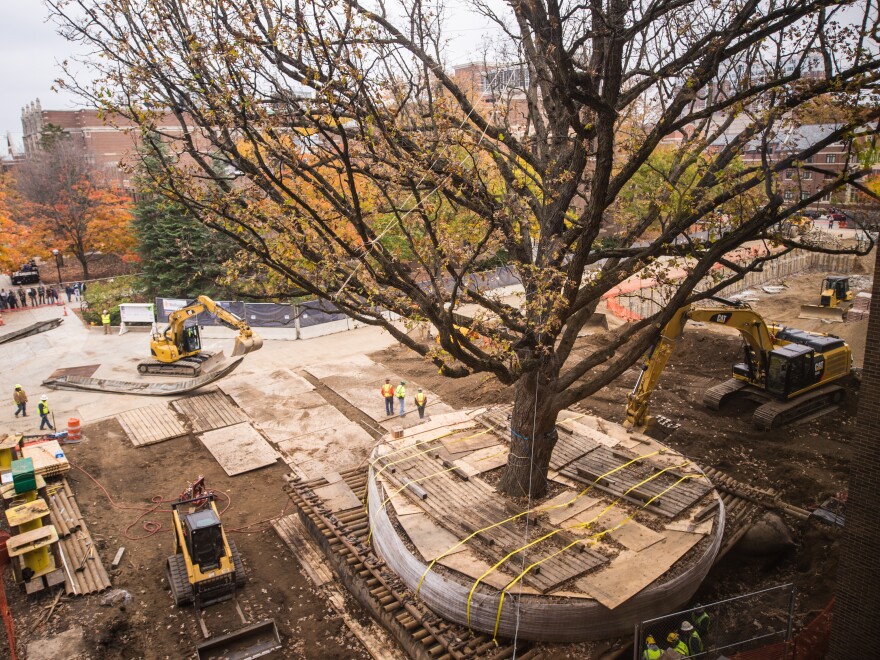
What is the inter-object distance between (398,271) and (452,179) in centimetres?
177

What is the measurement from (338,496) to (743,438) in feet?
36.4

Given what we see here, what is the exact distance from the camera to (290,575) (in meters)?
12.2

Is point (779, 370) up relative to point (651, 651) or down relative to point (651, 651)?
up

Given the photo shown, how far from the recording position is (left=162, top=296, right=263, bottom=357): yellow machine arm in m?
18.9

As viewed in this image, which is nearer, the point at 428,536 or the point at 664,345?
the point at 428,536

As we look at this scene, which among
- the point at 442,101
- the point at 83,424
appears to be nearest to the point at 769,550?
the point at 442,101

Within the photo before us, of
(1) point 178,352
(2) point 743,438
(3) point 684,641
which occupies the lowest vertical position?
(2) point 743,438

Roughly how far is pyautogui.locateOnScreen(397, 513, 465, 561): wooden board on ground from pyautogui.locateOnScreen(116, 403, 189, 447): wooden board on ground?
1068 centimetres

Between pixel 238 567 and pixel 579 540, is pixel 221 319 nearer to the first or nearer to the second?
pixel 238 567

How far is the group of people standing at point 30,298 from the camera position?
119 feet

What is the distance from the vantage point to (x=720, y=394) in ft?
61.2

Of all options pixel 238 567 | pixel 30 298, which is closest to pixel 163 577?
pixel 238 567

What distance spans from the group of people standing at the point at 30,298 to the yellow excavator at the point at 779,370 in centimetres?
3602

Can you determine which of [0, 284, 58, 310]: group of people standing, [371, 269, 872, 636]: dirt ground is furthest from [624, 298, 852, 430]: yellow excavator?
[0, 284, 58, 310]: group of people standing
